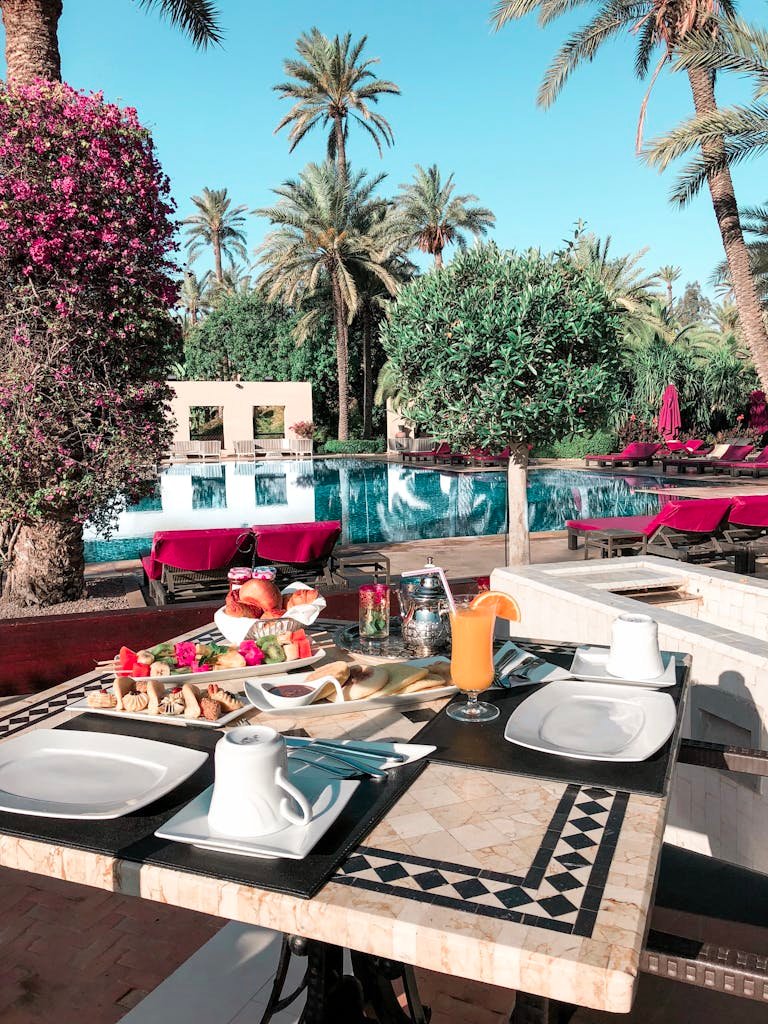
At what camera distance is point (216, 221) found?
151 feet

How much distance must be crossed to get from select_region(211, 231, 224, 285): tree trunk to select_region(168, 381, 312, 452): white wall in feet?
38.5

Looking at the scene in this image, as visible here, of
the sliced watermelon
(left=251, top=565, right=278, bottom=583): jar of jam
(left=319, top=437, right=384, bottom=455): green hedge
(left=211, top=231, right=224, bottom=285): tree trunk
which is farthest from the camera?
(left=211, top=231, right=224, bottom=285): tree trunk

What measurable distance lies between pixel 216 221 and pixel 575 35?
35.3 metres

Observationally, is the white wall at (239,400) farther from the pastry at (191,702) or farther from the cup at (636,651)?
the cup at (636,651)

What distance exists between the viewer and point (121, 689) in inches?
88.1

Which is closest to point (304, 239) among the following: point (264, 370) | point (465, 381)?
point (264, 370)

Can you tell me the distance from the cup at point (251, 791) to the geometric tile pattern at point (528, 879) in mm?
159

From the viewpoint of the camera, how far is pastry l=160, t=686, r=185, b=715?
2.16 meters

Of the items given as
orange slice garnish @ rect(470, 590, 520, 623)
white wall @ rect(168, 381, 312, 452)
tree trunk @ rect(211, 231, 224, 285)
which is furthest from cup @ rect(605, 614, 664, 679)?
tree trunk @ rect(211, 231, 224, 285)

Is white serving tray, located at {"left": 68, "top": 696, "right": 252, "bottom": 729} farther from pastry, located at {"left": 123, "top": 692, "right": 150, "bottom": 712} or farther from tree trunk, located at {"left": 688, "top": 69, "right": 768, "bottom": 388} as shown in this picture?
tree trunk, located at {"left": 688, "top": 69, "right": 768, "bottom": 388}

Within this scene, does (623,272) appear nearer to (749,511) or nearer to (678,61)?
(678,61)

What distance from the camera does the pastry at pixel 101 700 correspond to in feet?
7.32

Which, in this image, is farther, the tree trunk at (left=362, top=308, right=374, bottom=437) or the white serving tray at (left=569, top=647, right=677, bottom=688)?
the tree trunk at (left=362, top=308, right=374, bottom=437)

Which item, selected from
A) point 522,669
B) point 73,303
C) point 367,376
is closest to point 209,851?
point 522,669
